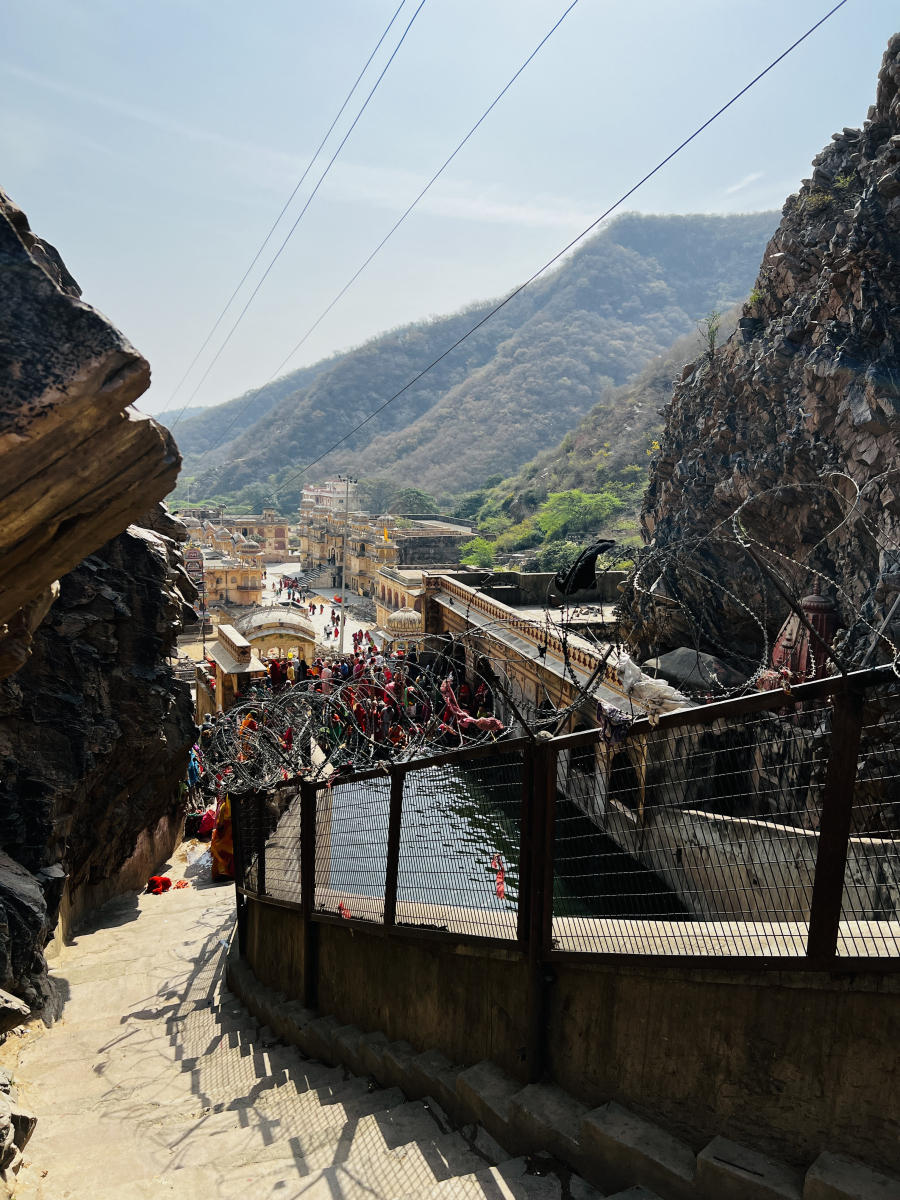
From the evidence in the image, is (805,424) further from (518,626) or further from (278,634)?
(278,634)

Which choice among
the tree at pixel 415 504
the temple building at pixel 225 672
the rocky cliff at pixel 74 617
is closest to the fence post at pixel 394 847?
the rocky cliff at pixel 74 617

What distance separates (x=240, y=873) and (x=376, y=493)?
274 ft

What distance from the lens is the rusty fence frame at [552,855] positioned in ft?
9.19

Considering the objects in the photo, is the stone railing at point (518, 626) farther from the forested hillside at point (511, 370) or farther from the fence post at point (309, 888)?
the forested hillside at point (511, 370)

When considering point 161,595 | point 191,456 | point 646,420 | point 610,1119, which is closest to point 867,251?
point 161,595

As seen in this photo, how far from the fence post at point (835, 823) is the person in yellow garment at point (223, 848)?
10527 mm

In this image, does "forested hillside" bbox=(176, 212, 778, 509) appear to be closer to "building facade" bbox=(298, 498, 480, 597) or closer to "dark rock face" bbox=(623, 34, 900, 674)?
"building facade" bbox=(298, 498, 480, 597)

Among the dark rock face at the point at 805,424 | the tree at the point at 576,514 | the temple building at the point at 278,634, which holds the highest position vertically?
the tree at the point at 576,514

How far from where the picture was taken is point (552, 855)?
12.1ft

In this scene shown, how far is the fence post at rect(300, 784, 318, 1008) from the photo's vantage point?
605 cm

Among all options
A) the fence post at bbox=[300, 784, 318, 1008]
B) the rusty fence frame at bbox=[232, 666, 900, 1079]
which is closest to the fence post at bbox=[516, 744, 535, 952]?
the rusty fence frame at bbox=[232, 666, 900, 1079]

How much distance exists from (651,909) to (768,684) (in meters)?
5.57

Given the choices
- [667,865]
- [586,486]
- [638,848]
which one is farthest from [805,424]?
[586,486]

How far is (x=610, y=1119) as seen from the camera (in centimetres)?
323
